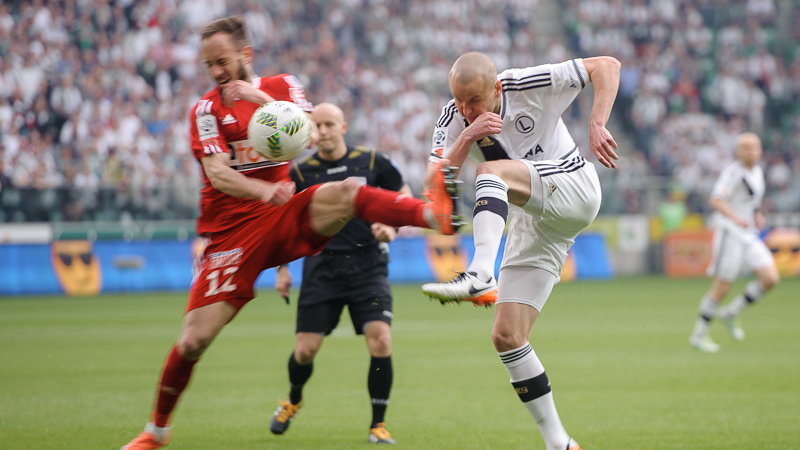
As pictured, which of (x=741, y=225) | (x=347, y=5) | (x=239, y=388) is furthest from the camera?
(x=347, y=5)

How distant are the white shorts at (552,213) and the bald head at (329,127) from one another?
2.28m

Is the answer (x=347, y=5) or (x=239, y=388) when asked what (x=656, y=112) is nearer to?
(x=347, y=5)

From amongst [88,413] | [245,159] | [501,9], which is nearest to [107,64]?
[501,9]

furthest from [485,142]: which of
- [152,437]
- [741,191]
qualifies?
[741,191]

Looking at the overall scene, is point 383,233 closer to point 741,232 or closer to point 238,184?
point 238,184

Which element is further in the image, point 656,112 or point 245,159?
point 656,112

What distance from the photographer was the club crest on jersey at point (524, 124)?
20.7 feet

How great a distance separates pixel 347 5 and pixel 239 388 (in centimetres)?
2137

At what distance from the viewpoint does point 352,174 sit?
28.1 feet

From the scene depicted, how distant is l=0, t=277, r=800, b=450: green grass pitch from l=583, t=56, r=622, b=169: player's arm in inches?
99.5

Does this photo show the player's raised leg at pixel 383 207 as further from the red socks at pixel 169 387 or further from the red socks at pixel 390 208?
the red socks at pixel 169 387

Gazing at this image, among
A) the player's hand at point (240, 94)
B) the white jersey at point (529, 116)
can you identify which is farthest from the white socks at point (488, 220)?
the player's hand at point (240, 94)

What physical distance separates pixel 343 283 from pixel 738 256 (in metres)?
7.72

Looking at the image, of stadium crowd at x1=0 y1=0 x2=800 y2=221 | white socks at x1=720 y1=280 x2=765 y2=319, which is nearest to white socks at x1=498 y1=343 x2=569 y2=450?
white socks at x1=720 y1=280 x2=765 y2=319
